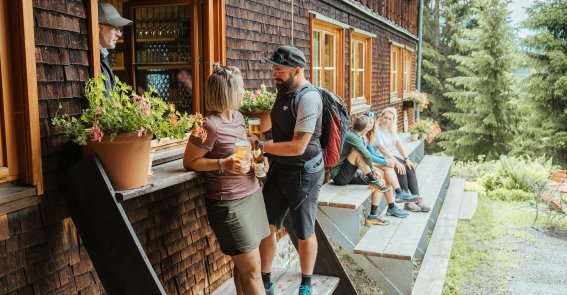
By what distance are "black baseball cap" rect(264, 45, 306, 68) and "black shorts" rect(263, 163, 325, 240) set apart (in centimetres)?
70

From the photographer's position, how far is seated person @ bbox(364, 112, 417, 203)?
646 cm

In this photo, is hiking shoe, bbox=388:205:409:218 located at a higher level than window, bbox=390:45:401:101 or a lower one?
lower

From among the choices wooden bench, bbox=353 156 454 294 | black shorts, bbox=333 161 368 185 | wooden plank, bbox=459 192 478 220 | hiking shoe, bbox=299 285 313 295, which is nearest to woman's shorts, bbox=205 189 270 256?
hiking shoe, bbox=299 285 313 295

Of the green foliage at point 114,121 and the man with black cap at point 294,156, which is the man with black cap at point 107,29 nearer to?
the green foliage at point 114,121

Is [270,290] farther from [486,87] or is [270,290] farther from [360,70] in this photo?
[486,87]

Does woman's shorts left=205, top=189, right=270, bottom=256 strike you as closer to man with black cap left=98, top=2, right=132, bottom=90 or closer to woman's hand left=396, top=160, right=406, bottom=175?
man with black cap left=98, top=2, right=132, bottom=90

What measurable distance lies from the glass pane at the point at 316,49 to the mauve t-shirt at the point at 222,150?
4.18m

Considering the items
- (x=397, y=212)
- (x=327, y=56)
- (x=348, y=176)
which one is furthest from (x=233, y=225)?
(x=327, y=56)

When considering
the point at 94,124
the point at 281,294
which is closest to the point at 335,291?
the point at 281,294

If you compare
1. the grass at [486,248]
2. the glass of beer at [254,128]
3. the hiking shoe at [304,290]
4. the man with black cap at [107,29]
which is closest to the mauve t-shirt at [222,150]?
the glass of beer at [254,128]

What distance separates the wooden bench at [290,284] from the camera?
4280 mm

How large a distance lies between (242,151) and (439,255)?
404 cm

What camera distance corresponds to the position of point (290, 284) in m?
4.36

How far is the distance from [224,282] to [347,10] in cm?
524
